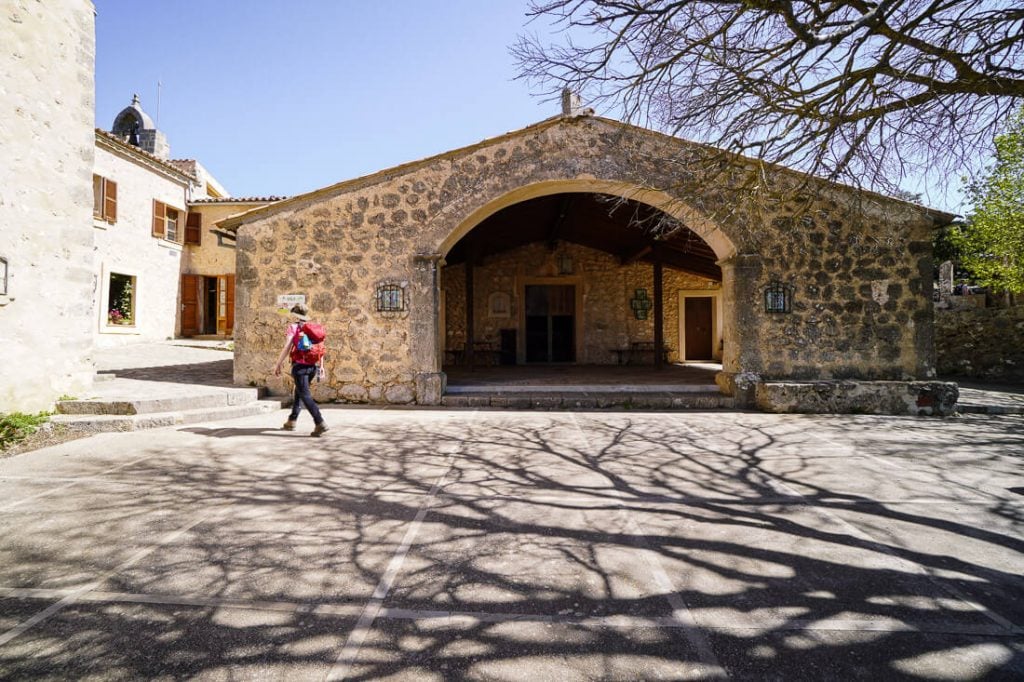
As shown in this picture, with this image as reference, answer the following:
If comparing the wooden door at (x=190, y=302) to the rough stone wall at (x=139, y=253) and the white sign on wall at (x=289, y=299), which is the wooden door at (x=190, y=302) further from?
the white sign on wall at (x=289, y=299)

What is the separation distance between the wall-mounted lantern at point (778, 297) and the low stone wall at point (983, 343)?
340 inches

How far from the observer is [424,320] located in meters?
7.06

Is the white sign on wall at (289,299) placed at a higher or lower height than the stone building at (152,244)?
Result: lower

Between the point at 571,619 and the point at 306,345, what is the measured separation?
13.5 feet

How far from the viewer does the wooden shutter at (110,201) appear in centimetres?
1291

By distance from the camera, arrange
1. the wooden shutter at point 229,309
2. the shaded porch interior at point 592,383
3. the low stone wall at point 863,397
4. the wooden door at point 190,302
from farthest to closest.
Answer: the wooden shutter at point 229,309 → the wooden door at point 190,302 → the shaded porch interior at point 592,383 → the low stone wall at point 863,397

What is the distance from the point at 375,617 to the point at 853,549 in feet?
8.07

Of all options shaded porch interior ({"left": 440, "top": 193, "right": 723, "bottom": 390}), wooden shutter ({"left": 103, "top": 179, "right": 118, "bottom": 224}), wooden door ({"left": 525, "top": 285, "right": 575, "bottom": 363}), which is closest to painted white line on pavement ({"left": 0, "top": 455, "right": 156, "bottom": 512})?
shaded porch interior ({"left": 440, "top": 193, "right": 723, "bottom": 390})

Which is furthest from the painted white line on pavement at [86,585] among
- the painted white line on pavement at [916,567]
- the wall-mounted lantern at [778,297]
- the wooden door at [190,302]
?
the wooden door at [190,302]

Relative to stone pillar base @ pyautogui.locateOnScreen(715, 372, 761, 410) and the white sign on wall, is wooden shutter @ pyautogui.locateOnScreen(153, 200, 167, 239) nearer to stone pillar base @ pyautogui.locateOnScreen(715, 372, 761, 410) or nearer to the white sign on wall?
the white sign on wall

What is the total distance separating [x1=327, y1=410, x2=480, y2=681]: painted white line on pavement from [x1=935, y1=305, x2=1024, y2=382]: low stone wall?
49.1 feet

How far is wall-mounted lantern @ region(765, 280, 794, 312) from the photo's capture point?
6.98 m

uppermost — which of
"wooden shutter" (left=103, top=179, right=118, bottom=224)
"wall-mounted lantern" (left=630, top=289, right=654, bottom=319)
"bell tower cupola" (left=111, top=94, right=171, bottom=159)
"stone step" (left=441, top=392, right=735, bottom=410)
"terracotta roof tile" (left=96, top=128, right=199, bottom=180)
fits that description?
"bell tower cupola" (left=111, top=94, right=171, bottom=159)

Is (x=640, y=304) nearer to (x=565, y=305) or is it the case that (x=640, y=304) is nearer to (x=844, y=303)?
(x=565, y=305)
